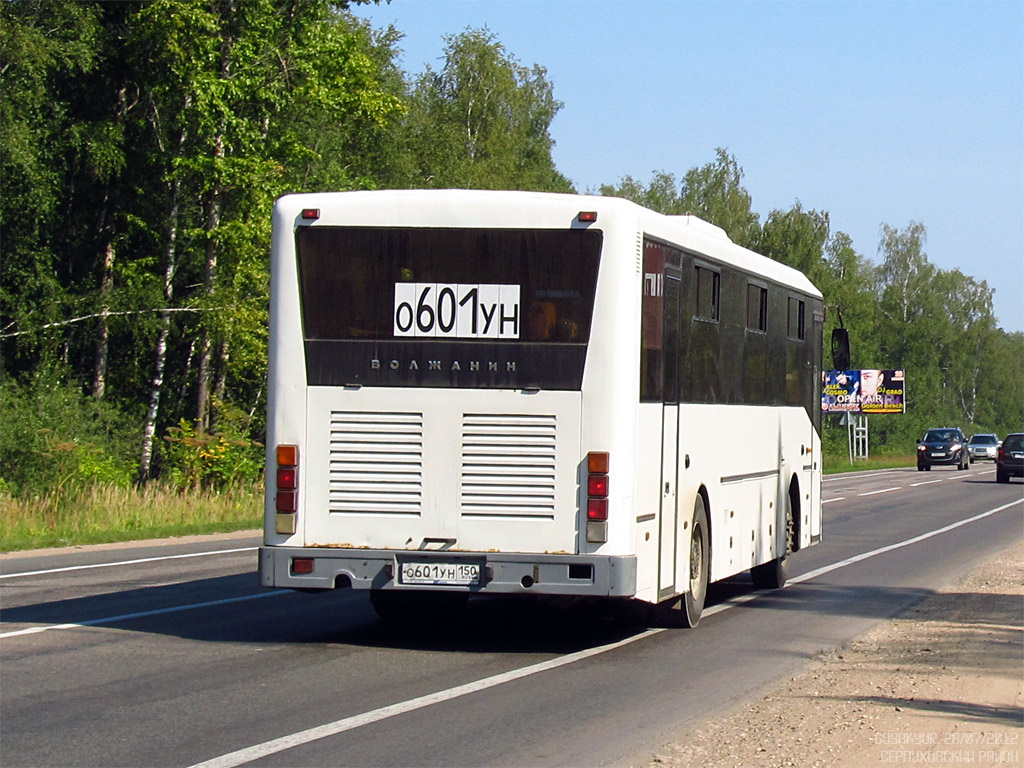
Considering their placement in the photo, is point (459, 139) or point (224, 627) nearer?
point (224, 627)

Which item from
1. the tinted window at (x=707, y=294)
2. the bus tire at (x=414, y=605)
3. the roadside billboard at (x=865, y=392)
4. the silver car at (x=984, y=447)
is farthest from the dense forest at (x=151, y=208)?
the silver car at (x=984, y=447)

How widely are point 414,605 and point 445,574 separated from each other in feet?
7.66

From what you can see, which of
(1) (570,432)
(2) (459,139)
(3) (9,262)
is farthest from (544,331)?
(2) (459,139)

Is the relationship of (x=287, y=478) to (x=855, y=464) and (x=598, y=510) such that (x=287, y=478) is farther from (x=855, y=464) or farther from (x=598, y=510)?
(x=855, y=464)

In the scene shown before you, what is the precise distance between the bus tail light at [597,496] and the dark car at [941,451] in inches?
2348

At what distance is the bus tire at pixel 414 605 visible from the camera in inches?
499

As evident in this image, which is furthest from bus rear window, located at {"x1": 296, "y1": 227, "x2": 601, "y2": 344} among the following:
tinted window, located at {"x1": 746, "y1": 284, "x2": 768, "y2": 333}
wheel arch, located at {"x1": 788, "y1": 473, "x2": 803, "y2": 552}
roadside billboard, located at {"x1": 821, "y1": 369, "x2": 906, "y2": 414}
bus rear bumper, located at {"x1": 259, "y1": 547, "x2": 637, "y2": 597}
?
roadside billboard, located at {"x1": 821, "y1": 369, "x2": 906, "y2": 414}

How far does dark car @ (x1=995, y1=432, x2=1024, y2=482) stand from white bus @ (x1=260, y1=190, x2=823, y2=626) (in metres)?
44.1

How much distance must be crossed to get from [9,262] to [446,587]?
27.4 metres

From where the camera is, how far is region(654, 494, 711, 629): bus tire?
500 inches

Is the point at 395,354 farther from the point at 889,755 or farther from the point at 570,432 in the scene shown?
the point at 889,755

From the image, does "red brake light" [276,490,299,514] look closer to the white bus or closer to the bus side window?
the white bus

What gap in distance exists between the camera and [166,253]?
37312 mm

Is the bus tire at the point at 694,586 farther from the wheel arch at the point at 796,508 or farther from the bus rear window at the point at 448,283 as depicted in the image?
the wheel arch at the point at 796,508
